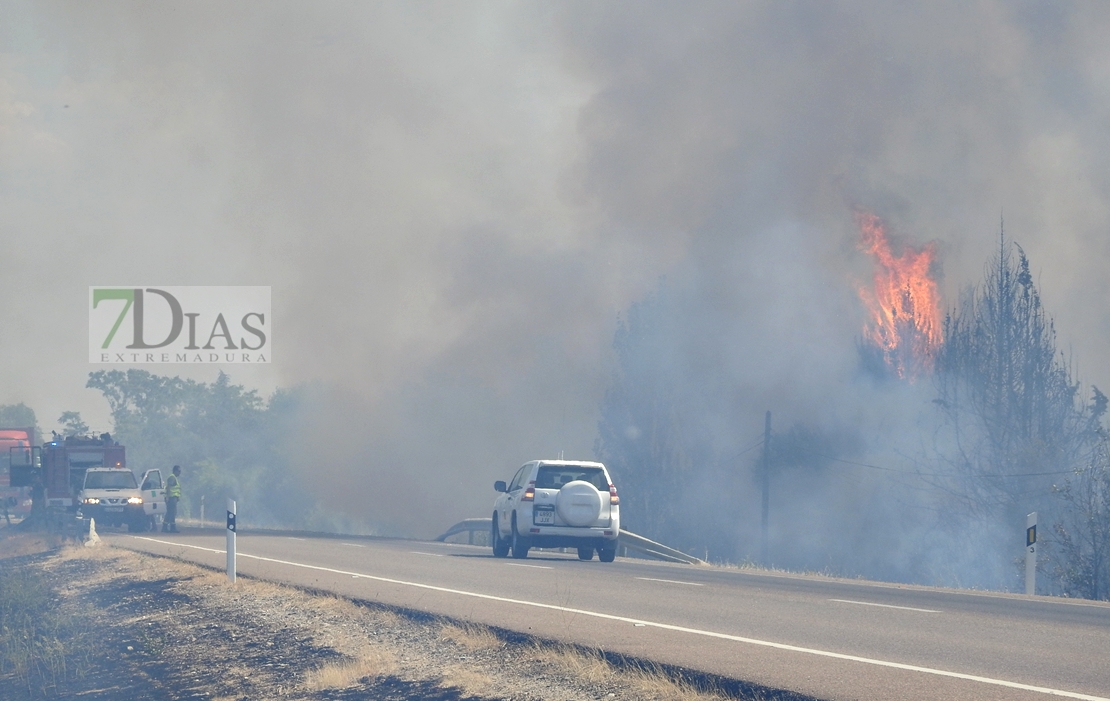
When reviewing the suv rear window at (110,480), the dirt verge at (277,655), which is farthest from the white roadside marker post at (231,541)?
the suv rear window at (110,480)

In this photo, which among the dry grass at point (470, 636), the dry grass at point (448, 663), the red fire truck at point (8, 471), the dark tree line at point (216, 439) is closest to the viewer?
the dry grass at point (448, 663)

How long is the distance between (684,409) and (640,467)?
16.9ft

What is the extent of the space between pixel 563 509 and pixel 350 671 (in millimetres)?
10567

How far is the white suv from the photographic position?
2089 cm

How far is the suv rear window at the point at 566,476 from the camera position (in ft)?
70.4

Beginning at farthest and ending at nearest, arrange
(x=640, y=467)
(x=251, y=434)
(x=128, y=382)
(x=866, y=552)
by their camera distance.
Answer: (x=128, y=382) → (x=251, y=434) → (x=640, y=467) → (x=866, y=552)

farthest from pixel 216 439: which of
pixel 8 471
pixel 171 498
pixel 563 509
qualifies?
pixel 563 509

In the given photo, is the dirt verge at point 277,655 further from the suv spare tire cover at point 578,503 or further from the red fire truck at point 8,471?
the red fire truck at point 8,471

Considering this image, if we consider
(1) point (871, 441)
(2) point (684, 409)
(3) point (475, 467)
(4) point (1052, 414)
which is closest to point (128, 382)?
(3) point (475, 467)

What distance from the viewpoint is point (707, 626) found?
11.6 metres

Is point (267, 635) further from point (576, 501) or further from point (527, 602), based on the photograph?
point (576, 501)

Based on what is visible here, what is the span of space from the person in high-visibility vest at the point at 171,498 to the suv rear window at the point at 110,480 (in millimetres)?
3860

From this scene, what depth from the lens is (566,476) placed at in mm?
21734

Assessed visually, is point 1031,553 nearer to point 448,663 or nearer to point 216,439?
point 448,663
